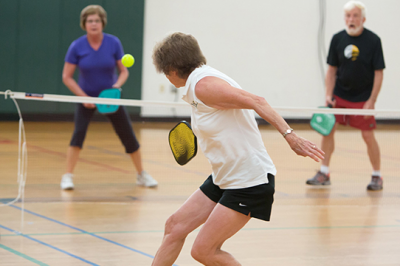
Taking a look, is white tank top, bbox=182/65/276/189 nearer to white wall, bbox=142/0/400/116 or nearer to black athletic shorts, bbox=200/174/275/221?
black athletic shorts, bbox=200/174/275/221

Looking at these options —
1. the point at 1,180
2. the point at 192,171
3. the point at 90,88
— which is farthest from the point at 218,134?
the point at 192,171

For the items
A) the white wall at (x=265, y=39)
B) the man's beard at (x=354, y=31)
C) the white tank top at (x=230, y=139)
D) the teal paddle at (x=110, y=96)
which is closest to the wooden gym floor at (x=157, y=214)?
the teal paddle at (x=110, y=96)

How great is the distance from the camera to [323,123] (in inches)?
236

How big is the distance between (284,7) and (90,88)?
8708mm

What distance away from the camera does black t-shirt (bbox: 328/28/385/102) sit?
605cm

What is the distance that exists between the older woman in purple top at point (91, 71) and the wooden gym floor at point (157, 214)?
56 cm

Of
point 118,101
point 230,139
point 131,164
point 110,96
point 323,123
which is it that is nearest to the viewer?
point 230,139

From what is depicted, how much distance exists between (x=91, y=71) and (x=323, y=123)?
260 centimetres

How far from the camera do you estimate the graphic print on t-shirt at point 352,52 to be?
607 cm

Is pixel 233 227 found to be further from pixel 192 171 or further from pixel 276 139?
pixel 276 139

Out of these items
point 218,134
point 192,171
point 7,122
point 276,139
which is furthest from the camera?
point 7,122

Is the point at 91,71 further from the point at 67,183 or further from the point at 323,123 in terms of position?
the point at 323,123

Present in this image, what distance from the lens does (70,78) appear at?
571 centimetres

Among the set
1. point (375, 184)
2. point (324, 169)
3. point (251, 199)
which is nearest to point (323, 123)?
point (324, 169)
